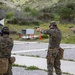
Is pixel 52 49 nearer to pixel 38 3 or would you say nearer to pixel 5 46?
pixel 5 46

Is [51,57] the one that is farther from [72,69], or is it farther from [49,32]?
[72,69]

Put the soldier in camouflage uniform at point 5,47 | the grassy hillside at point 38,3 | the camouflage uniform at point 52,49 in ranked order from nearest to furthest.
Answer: the soldier in camouflage uniform at point 5,47, the camouflage uniform at point 52,49, the grassy hillside at point 38,3

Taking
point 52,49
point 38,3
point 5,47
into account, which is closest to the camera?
point 5,47

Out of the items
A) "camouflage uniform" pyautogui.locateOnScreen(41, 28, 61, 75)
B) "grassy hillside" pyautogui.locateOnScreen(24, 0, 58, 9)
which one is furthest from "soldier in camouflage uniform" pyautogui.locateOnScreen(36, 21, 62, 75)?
"grassy hillside" pyautogui.locateOnScreen(24, 0, 58, 9)

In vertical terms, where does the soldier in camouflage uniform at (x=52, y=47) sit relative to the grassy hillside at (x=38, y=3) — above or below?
above

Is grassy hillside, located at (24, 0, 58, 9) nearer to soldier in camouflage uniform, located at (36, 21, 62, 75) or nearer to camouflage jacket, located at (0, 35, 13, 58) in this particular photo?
soldier in camouflage uniform, located at (36, 21, 62, 75)

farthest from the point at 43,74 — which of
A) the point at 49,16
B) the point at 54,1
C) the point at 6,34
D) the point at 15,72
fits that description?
the point at 54,1

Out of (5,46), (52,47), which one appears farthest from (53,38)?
(5,46)

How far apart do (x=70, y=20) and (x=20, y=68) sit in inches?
2287

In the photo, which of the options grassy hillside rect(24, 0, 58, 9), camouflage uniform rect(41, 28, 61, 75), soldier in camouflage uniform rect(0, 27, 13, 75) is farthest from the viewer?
grassy hillside rect(24, 0, 58, 9)

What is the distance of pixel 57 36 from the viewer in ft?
36.4

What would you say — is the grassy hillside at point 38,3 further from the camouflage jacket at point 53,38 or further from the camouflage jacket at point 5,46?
the camouflage jacket at point 5,46

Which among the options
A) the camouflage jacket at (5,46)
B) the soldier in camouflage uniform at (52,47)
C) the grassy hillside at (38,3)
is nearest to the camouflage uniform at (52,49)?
the soldier in camouflage uniform at (52,47)

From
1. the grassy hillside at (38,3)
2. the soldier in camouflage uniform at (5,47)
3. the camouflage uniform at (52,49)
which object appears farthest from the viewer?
the grassy hillside at (38,3)
